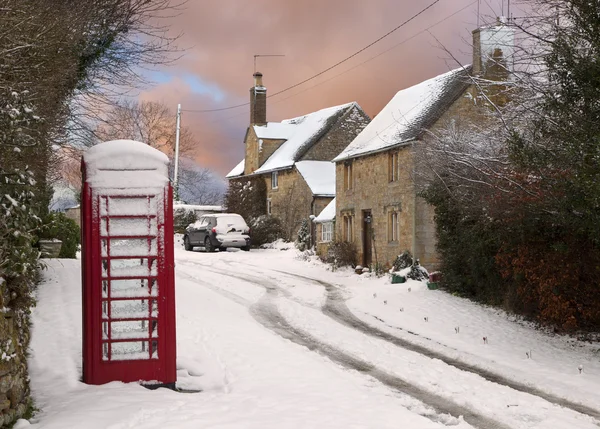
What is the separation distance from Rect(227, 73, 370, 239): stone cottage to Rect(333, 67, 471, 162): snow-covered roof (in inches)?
276

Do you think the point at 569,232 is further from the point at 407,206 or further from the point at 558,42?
the point at 407,206

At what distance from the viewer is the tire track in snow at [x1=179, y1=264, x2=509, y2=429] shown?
6875 mm

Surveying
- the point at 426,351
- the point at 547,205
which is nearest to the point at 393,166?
the point at 547,205

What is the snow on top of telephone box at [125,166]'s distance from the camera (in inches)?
275

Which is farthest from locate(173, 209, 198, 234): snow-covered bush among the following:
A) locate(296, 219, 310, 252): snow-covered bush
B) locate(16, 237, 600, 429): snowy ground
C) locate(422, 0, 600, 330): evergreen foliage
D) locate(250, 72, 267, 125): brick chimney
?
locate(422, 0, 600, 330): evergreen foliage

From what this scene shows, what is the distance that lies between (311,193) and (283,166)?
12.6 ft

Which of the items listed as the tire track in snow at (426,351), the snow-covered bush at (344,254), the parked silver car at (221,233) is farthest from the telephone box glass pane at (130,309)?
the parked silver car at (221,233)

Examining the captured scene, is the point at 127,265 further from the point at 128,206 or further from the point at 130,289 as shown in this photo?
the point at 128,206

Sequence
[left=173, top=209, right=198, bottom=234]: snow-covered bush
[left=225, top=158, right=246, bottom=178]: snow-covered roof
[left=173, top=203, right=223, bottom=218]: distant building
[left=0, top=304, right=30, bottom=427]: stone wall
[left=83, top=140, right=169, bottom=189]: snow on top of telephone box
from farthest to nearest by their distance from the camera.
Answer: [left=225, top=158, right=246, bottom=178]: snow-covered roof → [left=173, top=203, right=223, bottom=218]: distant building → [left=173, top=209, right=198, bottom=234]: snow-covered bush → [left=83, top=140, right=169, bottom=189]: snow on top of telephone box → [left=0, top=304, right=30, bottom=427]: stone wall

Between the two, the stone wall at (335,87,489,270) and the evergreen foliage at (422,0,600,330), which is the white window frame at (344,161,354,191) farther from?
the evergreen foliage at (422,0,600,330)

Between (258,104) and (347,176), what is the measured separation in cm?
1665

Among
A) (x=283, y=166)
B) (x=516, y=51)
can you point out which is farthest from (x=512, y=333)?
(x=283, y=166)

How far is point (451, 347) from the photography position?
442 inches

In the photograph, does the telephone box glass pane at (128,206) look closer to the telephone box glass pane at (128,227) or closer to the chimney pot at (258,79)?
the telephone box glass pane at (128,227)
